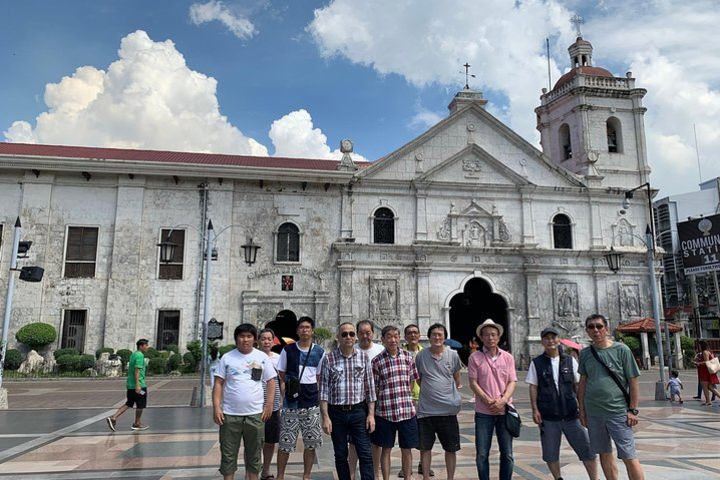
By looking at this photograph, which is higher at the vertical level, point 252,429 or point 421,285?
point 421,285

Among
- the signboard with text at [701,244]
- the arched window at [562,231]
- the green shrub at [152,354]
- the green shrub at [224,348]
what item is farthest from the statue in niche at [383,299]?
the signboard with text at [701,244]

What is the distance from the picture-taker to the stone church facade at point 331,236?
2512 cm

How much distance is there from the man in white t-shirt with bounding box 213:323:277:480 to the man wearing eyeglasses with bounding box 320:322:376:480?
76cm

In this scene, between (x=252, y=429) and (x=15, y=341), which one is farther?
(x=15, y=341)

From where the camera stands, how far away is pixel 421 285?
86.9 ft

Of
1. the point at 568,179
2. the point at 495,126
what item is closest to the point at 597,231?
the point at 568,179

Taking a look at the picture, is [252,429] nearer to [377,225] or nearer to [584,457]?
[584,457]

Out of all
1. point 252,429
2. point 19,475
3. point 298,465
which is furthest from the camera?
point 298,465

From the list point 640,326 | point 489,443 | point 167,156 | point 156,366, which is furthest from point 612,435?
point 167,156

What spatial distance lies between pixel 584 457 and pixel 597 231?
24731 millimetres

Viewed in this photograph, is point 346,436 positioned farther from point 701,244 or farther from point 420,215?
point 420,215

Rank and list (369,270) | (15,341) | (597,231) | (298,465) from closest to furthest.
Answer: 1. (298,465)
2. (15,341)
3. (369,270)
4. (597,231)

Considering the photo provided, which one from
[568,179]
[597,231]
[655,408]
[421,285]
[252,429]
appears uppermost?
[568,179]

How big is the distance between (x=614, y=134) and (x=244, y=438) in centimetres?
3200
